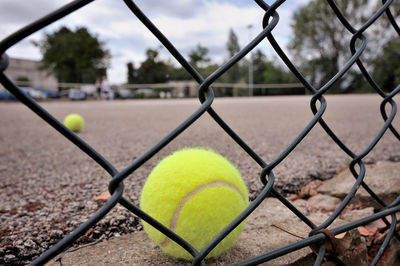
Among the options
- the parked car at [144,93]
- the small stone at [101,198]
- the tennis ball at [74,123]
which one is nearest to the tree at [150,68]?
the parked car at [144,93]

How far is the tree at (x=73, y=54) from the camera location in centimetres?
3127

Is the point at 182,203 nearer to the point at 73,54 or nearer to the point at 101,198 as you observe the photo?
the point at 101,198

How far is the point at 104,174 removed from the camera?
5.51 feet

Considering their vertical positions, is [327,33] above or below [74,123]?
above

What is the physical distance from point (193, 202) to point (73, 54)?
34408 mm

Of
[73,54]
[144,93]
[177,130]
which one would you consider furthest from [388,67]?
[73,54]

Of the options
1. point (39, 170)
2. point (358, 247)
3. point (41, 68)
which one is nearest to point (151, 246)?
point (358, 247)

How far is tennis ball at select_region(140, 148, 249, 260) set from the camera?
2.55ft

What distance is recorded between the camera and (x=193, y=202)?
79cm

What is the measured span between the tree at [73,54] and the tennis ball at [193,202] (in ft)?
112

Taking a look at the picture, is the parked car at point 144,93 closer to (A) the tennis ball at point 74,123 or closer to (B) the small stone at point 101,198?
(A) the tennis ball at point 74,123

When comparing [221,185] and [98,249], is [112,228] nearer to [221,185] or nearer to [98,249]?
[98,249]

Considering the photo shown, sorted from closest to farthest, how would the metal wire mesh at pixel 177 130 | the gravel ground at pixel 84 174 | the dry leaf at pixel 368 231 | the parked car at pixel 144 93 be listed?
the metal wire mesh at pixel 177 130, the gravel ground at pixel 84 174, the dry leaf at pixel 368 231, the parked car at pixel 144 93

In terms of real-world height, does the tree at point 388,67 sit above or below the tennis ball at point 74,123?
above
